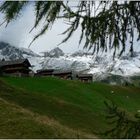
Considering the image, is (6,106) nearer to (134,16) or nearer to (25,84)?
(25,84)

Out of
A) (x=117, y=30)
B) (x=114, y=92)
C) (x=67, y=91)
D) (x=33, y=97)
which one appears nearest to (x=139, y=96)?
(x=114, y=92)

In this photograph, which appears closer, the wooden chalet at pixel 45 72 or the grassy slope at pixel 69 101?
the grassy slope at pixel 69 101

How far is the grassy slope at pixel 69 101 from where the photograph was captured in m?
41.2

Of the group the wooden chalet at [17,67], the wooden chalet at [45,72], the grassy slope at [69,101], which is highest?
the grassy slope at [69,101]

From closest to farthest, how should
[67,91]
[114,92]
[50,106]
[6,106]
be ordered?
[6,106]
[50,106]
[67,91]
[114,92]

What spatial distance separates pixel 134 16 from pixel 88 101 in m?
54.9

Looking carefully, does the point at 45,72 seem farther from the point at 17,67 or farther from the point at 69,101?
Answer: the point at 69,101

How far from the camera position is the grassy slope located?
135ft

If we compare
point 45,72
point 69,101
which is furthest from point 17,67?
point 69,101

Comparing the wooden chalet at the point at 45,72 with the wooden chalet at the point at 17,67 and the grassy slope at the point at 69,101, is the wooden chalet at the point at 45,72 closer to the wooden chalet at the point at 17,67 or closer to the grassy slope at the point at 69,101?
the wooden chalet at the point at 17,67

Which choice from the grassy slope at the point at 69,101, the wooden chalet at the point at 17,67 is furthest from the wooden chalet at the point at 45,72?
the grassy slope at the point at 69,101

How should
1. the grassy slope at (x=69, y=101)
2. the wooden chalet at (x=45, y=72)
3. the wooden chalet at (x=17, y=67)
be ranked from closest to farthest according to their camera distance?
1. the grassy slope at (x=69, y=101)
2. the wooden chalet at (x=17, y=67)
3. the wooden chalet at (x=45, y=72)

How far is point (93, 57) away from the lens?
543 centimetres

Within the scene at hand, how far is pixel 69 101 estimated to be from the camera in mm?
58188
